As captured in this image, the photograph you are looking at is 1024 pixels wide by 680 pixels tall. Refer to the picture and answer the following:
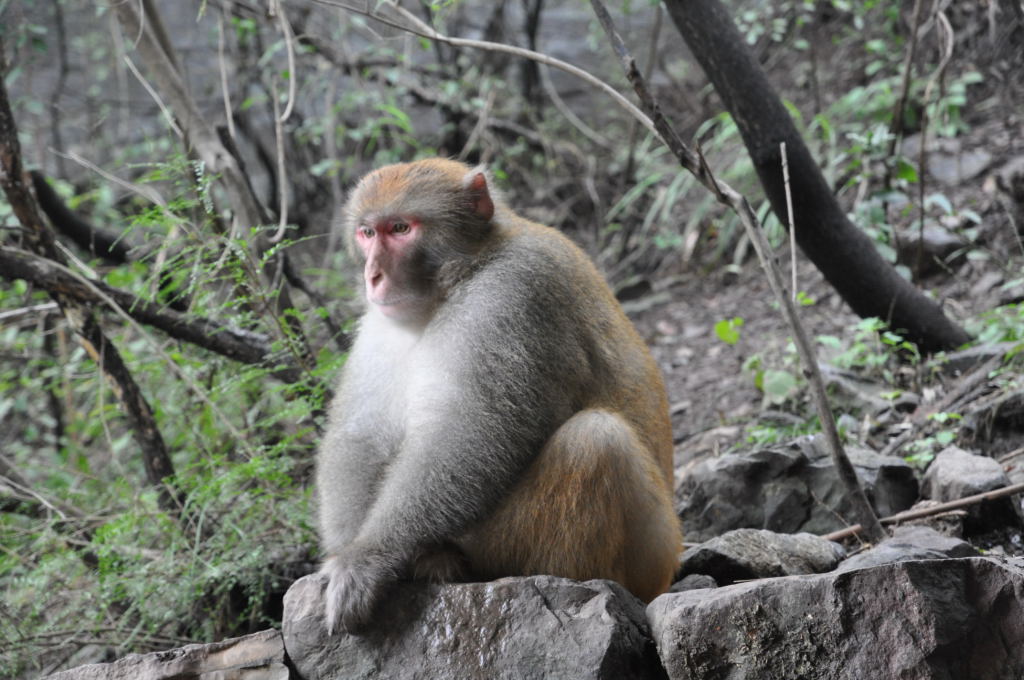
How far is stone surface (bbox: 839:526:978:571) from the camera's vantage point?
320 cm

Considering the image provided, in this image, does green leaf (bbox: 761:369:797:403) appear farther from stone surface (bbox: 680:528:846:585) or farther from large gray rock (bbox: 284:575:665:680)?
large gray rock (bbox: 284:575:665:680)

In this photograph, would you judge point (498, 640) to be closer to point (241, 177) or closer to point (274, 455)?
point (274, 455)

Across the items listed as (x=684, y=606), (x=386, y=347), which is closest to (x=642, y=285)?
(x=386, y=347)

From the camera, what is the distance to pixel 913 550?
3277mm

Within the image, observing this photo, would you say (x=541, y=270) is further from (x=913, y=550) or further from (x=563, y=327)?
(x=913, y=550)

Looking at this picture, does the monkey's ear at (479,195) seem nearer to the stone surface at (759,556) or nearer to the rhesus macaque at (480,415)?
the rhesus macaque at (480,415)

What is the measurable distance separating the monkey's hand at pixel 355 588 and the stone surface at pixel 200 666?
28 centimetres

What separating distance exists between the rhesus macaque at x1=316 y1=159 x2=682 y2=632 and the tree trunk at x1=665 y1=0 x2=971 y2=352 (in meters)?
1.64

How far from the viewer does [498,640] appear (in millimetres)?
2969

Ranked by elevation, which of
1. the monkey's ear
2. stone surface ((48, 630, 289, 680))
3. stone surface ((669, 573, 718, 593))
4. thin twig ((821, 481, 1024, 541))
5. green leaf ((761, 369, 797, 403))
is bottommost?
stone surface ((48, 630, 289, 680))

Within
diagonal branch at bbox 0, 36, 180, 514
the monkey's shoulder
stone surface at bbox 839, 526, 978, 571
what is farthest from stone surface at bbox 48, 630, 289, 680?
stone surface at bbox 839, 526, 978, 571

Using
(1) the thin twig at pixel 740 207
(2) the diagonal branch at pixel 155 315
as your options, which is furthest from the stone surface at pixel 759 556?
(2) the diagonal branch at pixel 155 315

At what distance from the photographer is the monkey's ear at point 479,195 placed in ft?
12.4

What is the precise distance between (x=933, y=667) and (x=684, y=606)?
72 cm
